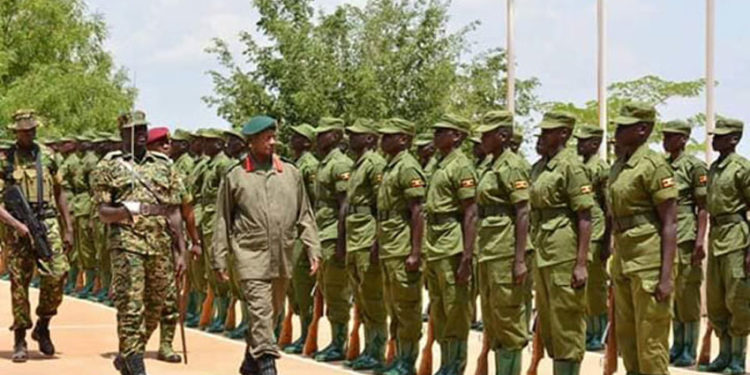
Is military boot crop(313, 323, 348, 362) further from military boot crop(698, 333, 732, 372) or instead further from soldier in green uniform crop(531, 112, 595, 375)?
soldier in green uniform crop(531, 112, 595, 375)

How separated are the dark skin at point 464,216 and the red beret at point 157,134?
84.6 inches

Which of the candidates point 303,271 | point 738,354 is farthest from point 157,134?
point 738,354

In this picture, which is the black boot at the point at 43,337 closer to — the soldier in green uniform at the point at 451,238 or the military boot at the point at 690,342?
the soldier in green uniform at the point at 451,238

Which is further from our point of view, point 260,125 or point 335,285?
point 335,285

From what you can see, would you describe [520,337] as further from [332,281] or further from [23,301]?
[23,301]

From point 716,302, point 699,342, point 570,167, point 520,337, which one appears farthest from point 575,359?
point 699,342

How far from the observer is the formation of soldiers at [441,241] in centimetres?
1023

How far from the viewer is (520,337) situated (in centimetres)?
1113

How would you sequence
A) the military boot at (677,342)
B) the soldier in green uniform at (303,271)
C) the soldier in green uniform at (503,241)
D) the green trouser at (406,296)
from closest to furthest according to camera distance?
1. the soldier in green uniform at (503,241)
2. the green trouser at (406,296)
3. the military boot at (677,342)
4. the soldier in green uniform at (303,271)

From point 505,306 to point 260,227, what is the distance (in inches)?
72.1

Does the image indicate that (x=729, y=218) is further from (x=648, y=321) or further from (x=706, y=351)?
(x=648, y=321)

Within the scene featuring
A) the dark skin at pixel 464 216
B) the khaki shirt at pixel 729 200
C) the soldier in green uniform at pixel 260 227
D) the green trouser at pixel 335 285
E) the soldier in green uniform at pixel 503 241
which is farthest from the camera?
the green trouser at pixel 335 285

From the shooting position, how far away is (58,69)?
4525 cm

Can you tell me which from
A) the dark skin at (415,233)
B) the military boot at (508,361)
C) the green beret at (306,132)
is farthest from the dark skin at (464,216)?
the green beret at (306,132)
